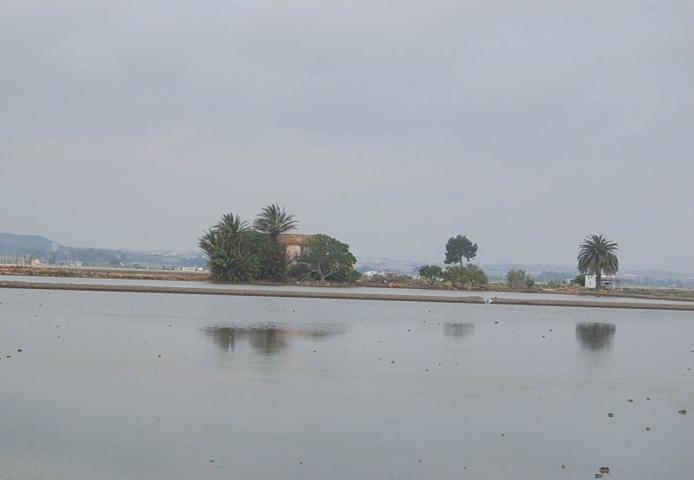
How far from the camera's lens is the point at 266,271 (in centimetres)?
8700

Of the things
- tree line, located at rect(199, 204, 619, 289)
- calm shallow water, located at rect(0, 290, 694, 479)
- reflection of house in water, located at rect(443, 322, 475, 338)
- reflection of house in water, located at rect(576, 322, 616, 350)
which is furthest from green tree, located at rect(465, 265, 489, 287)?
calm shallow water, located at rect(0, 290, 694, 479)

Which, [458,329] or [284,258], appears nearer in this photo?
[458,329]

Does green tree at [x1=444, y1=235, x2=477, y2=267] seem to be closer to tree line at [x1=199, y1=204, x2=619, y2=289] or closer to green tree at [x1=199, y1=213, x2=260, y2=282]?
tree line at [x1=199, y1=204, x2=619, y2=289]

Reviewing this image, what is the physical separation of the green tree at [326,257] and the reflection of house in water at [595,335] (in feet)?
142

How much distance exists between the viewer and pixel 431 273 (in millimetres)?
105500

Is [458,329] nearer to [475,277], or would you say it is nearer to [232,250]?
[232,250]

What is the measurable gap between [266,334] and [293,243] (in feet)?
210

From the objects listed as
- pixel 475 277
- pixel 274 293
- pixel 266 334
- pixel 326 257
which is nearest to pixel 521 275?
pixel 475 277

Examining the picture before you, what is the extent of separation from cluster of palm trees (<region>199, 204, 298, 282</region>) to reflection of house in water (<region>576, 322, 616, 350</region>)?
133 ft

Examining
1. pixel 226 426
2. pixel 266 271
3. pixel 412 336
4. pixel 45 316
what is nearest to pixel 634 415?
pixel 226 426

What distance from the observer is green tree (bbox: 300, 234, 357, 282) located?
90.9 m

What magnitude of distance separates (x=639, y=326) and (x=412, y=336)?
2102cm

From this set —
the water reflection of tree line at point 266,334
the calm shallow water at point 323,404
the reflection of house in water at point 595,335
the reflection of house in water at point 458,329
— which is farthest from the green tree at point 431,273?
the calm shallow water at point 323,404

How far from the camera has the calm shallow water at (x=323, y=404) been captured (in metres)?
12.7
